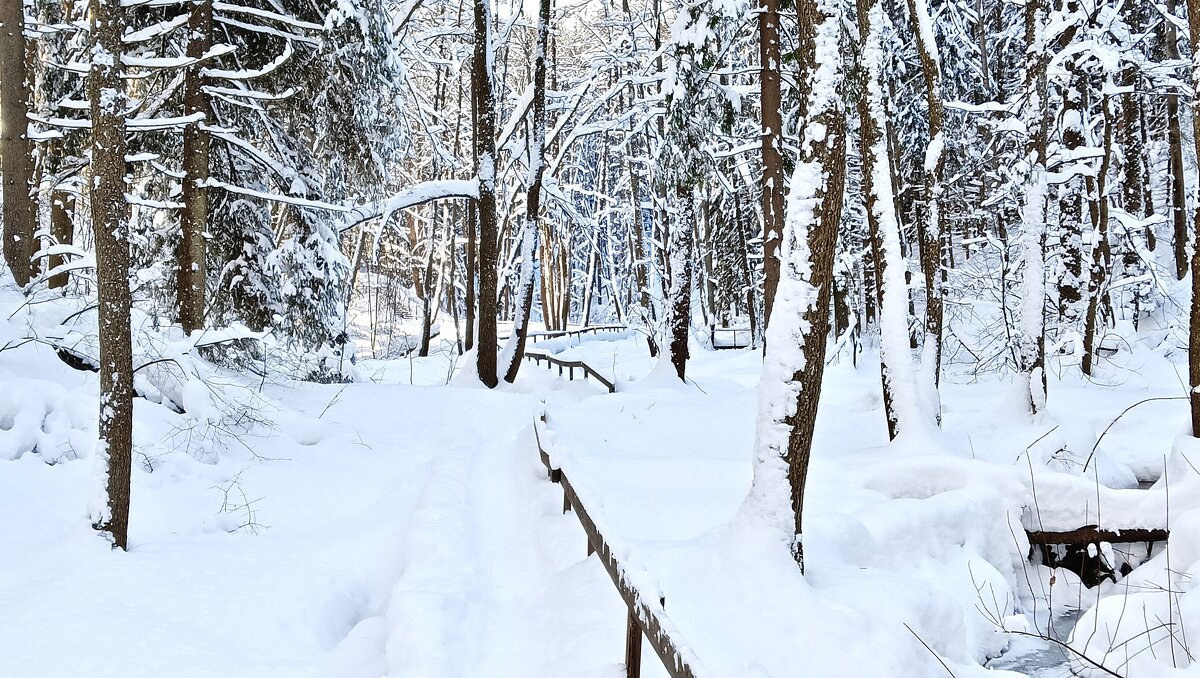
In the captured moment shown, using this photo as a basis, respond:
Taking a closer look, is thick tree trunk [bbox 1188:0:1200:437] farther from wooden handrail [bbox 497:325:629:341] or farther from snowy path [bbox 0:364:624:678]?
wooden handrail [bbox 497:325:629:341]

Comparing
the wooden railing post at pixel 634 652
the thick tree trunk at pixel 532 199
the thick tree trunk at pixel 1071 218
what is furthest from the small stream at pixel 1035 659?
the thick tree trunk at pixel 532 199

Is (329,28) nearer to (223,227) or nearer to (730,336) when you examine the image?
(223,227)

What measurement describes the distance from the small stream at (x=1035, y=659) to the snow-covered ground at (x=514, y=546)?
0.13 ft

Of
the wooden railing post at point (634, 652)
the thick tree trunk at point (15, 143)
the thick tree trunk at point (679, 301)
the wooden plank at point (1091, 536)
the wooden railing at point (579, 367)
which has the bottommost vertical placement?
the wooden plank at point (1091, 536)

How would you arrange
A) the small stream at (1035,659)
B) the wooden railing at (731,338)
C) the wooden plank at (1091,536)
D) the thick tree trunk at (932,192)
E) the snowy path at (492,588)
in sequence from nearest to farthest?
the snowy path at (492,588)
the small stream at (1035,659)
the wooden plank at (1091,536)
the thick tree trunk at (932,192)
the wooden railing at (731,338)

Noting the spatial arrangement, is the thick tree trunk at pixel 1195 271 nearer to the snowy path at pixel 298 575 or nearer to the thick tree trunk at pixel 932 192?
the thick tree trunk at pixel 932 192

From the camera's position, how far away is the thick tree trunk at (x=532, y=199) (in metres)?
17.9

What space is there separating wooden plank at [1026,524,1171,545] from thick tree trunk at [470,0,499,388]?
1175 centimetres

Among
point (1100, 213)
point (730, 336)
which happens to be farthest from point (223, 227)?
point (730, 336)

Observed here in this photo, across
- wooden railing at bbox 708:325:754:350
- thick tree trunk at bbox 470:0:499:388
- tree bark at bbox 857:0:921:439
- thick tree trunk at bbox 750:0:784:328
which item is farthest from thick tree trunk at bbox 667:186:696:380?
wooden railing at bbox 708:325:754:350

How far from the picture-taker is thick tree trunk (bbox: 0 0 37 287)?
9.59 metres

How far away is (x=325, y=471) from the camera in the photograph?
9.21m

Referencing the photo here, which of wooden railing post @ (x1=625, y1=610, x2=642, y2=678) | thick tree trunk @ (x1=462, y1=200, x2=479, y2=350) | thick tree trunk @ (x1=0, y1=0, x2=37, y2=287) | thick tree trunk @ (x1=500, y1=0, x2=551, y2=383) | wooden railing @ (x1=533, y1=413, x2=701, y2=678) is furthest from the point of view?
thick tree trunk @ (x1=462, y1=200, x2=479, y2=350)

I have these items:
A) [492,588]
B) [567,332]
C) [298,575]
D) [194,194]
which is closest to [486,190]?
[194,194]
